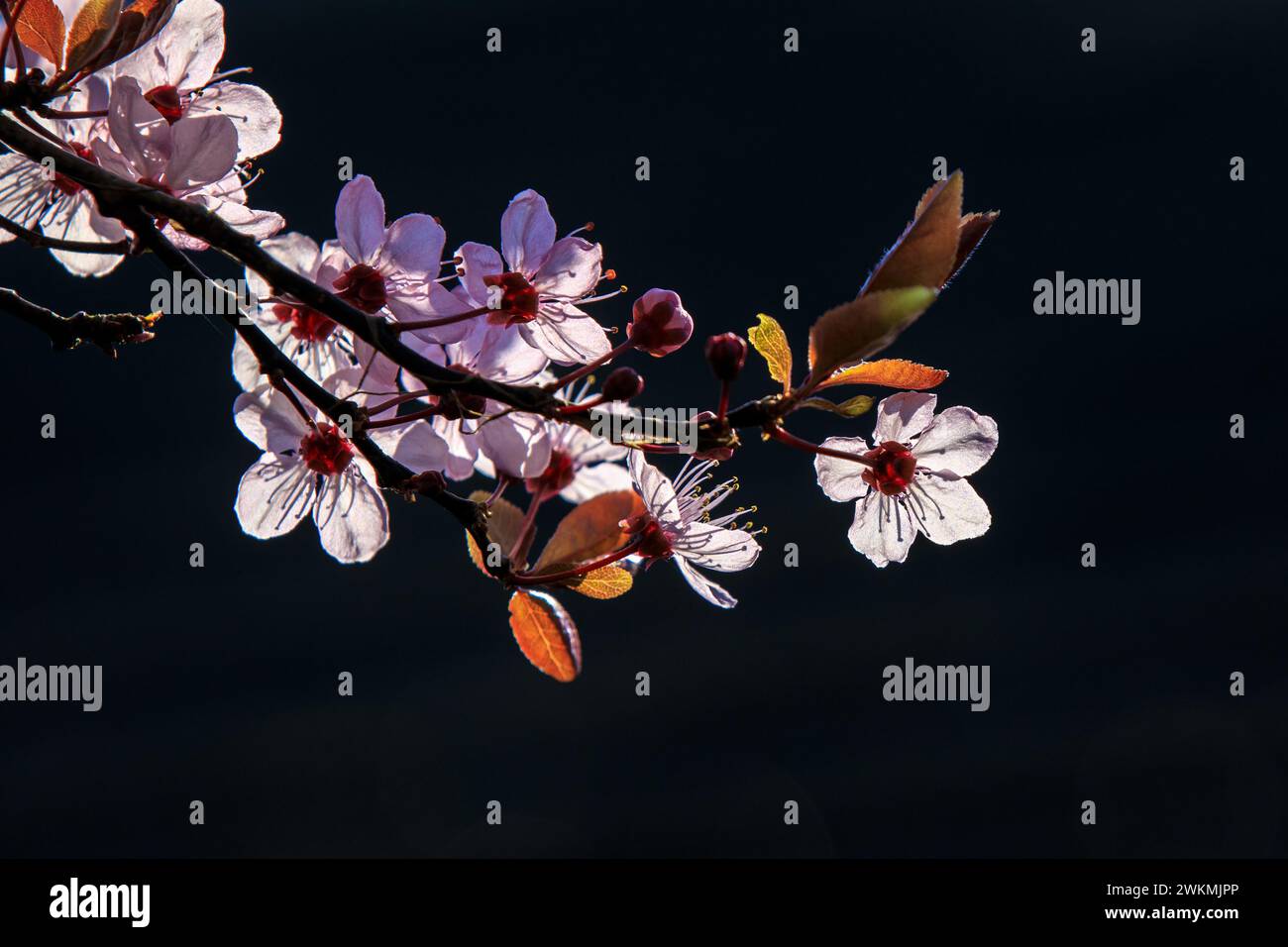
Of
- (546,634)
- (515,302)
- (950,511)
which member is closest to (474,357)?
(515,302)

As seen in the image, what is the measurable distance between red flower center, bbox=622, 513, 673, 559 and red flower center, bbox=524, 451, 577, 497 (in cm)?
4

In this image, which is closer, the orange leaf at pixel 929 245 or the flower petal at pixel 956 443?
the orange leaf at pixel 929 245

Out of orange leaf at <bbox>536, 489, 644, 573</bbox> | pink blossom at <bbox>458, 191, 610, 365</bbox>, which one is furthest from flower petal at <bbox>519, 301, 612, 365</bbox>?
orange leaf at <bbox>536, 489, 644, 573</bbox>

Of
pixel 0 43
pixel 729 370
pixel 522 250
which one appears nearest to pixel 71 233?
pixel 0 43

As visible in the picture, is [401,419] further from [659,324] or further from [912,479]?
[912,479]

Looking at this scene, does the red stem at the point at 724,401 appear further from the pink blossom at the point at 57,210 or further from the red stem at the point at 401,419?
the pink blossom at the point at 57,210

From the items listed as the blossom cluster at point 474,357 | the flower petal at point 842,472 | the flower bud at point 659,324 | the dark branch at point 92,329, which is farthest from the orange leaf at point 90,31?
the flower petal at point 842,472

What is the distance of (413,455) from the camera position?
1.48ft

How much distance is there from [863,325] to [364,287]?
8.7 inches

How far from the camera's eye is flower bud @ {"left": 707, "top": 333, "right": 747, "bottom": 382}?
14.9 inches

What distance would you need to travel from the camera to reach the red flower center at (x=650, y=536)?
479mm

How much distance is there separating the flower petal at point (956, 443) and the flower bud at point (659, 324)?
136mm

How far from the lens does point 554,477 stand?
45cm

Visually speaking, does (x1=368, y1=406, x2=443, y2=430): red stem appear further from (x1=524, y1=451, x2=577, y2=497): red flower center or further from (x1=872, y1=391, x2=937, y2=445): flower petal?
(x1=872, y1=391, x2=937, y2=445): flower petal
